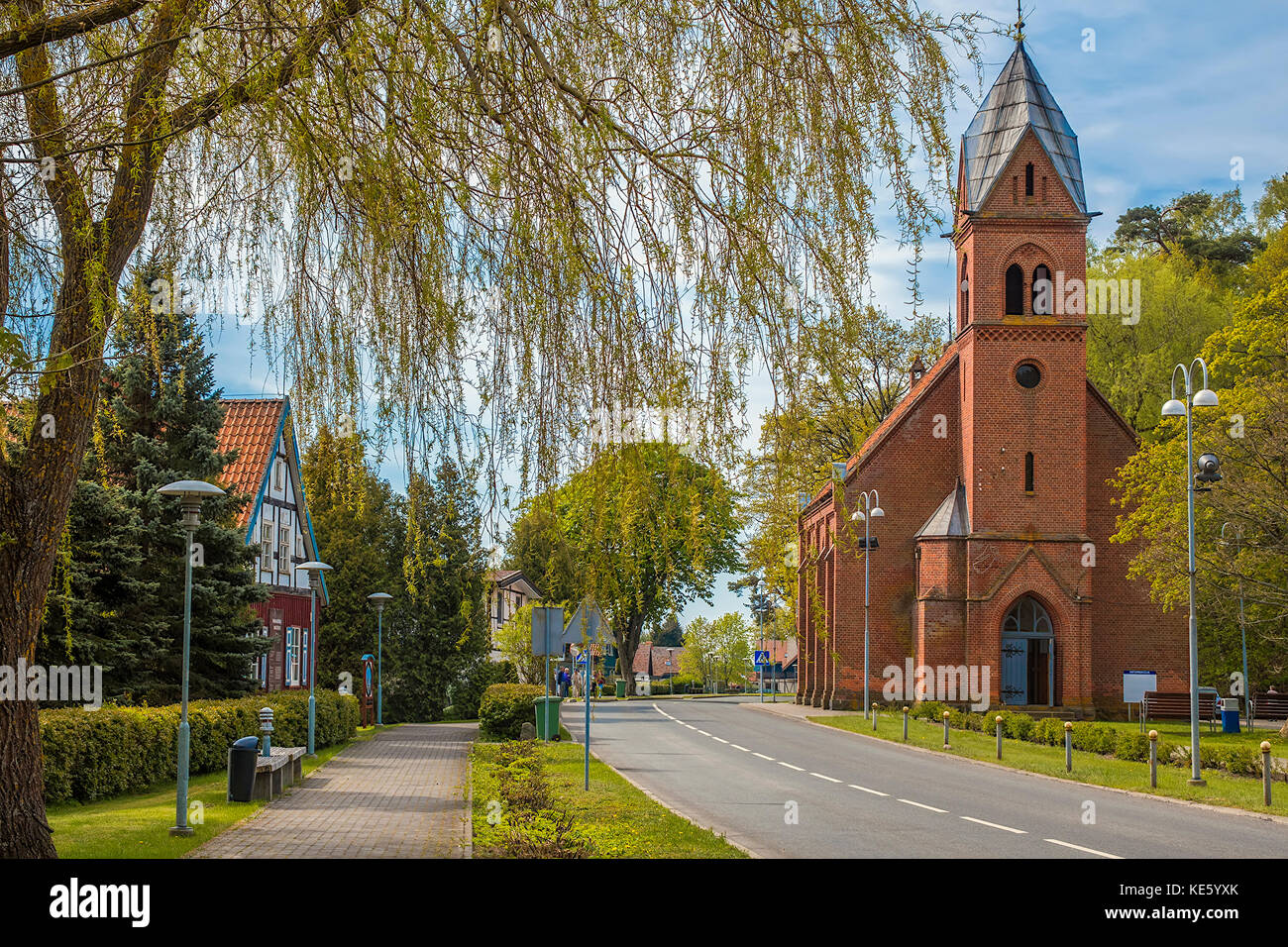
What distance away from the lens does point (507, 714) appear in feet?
106

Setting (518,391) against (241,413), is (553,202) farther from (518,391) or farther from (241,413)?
(241,413)

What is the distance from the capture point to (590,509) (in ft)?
15.9

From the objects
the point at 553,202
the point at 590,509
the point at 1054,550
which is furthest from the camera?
the point at 1054,550

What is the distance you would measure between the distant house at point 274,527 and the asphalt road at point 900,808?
11.5 m

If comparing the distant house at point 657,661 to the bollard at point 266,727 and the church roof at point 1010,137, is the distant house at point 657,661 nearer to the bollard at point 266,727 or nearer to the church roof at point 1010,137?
the church roof at point 1010,137

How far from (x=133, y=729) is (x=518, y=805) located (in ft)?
26.4

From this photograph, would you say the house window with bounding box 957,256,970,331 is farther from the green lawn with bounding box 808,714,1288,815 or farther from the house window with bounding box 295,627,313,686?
the house window with bounding box 295,627,313,686

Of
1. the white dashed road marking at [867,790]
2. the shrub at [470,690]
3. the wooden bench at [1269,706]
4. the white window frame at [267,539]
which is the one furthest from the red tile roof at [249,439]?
the wooden bench at [1269,706]

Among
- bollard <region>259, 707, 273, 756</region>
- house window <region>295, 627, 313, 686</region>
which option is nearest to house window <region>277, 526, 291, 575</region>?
house window <region>295, 627, 313, 686</region>

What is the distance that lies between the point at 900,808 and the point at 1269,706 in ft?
110

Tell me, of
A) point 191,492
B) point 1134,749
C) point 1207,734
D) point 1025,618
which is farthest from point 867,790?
point 1025,618

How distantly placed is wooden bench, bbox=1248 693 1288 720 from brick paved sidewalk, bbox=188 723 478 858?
32.7 metres

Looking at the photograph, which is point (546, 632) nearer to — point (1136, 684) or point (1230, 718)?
point (1136, 684)

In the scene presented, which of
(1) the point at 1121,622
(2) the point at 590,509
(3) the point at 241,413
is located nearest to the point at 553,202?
(2) the point at 590,509
